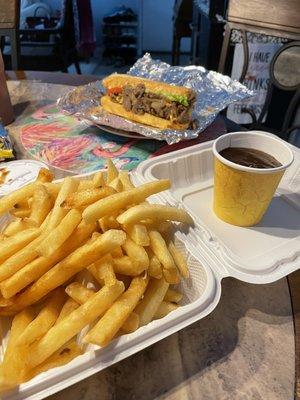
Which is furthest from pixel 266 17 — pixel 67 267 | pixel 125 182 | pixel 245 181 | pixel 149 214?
pixel 67 267

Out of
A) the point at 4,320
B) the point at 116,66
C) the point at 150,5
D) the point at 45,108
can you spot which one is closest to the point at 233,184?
the point at 4,320

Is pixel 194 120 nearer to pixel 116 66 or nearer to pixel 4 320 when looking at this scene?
pixel 4 320

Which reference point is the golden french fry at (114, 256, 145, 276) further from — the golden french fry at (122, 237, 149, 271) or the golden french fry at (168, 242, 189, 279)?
the golden french fry at (168, 242, 189, 279)

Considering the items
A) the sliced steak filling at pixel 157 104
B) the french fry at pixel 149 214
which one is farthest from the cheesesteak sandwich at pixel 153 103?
the french fry at pixel 149 214

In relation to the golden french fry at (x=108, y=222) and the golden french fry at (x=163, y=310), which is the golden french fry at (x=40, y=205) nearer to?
the golden french fry at (x=108, y=222)

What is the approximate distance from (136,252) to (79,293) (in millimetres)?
149

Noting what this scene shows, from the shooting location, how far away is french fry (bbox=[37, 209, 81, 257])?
0.74 m

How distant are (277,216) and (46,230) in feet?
2.50

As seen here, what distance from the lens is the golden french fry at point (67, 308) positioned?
2.54ft

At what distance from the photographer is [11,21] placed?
2494 mm

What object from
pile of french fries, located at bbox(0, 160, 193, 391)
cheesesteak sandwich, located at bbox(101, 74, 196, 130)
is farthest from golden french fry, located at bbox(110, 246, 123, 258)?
cheesesteak sandwich, located at bbox(101, 74, 196, 130)

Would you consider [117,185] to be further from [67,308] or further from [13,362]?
[13,362]

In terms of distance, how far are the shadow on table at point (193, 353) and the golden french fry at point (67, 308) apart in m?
0.15

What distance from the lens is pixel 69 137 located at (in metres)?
1.73
